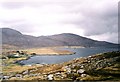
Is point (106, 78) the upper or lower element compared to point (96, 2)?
lower

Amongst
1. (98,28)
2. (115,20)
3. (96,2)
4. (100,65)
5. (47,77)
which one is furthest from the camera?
(98,28)

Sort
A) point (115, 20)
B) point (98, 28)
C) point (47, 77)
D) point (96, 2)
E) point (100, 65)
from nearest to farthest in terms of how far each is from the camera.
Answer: point (47, 77) → point (100, 65) → point (96, 2) → point (115, 20) → point (98, 28)

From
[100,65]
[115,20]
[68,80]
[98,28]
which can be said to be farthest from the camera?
[98,28]

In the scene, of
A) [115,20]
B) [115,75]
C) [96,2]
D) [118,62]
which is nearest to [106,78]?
[115,75]

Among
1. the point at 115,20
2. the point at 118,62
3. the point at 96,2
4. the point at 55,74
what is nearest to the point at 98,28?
the point at 115,20

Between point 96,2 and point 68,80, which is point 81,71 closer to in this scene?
point 68,80

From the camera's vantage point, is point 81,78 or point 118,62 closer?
point 81,78

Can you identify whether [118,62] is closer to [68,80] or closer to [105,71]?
[105,71]

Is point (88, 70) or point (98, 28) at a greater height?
point (98, 28)

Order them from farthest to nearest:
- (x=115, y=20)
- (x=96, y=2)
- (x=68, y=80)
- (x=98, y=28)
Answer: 1. (x=98, y=28)
2. (x=115, y=20)
3. (x=96, y=2)
4. (x=68, y=80)
